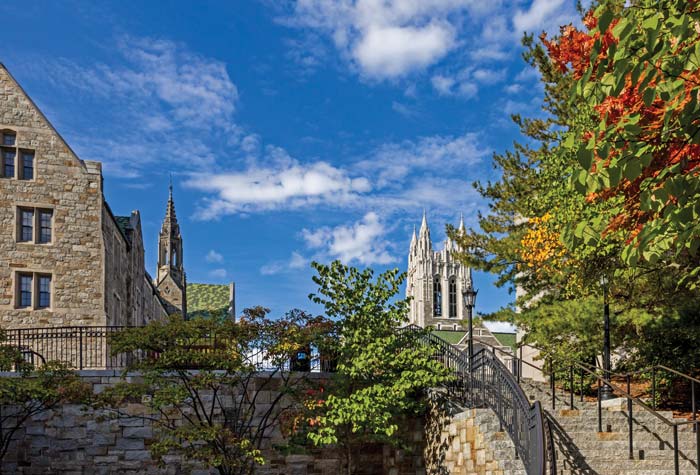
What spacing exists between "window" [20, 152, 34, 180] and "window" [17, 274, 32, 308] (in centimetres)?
381

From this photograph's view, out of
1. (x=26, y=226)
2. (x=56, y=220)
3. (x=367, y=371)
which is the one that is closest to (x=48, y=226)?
(x=56, y=220)

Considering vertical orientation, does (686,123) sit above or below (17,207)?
below

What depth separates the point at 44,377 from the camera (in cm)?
1664

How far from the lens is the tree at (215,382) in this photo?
1648cm

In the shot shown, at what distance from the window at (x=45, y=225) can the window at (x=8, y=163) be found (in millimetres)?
1791

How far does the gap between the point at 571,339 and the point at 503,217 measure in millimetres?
5647

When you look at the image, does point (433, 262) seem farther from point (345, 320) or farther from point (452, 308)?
point (345, 320)

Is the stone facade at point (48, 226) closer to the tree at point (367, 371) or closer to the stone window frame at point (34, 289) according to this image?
the stone window frame at point (34, 289)

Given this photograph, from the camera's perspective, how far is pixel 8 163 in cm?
2594

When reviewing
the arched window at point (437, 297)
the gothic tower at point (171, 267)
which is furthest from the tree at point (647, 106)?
the arched window at point (437, 297)

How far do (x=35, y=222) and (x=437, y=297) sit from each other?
93495 millimetres

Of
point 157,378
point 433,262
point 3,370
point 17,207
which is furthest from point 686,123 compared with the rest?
point 433,262

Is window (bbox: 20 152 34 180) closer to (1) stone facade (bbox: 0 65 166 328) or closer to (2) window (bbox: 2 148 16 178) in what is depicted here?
(1) stone facade (bbox: 0 65 166 328)

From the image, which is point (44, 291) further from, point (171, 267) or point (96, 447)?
point (171, 267)
